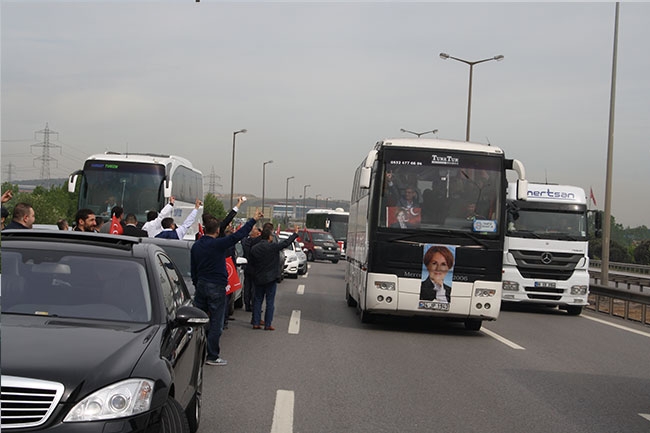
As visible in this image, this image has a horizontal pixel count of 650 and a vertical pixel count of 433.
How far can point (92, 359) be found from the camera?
15.2 ft

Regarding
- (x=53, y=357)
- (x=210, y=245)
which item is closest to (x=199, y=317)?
(x=53, y=357)

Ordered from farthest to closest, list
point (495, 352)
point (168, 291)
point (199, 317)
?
point (495, 352) → point (168, 291) → point (199, 317)

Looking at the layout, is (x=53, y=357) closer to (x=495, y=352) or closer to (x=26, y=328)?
(x=26, y=328)

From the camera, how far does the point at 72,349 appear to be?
473 centimetres

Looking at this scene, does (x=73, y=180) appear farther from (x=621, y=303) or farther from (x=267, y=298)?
(x=621, y=303)

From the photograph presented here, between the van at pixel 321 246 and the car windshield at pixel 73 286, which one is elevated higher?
the car windshield at pixel 73 286

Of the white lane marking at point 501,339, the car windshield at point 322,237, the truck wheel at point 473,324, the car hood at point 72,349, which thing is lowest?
the white lane marking at point 501,339

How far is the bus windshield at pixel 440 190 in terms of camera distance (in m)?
15.0

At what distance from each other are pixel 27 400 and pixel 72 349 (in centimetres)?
48

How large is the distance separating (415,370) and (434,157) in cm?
544

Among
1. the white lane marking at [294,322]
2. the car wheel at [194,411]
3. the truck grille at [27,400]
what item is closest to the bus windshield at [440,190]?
the white lane marking at [294,322]

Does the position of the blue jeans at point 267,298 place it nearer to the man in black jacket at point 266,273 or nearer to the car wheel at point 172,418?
the man in black jacket at point 266,273

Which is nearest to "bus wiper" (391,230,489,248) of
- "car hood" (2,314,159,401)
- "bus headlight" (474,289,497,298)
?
"bus headlight" (474,289,497,298)

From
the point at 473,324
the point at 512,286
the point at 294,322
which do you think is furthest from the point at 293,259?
the point at 473,324
